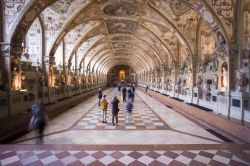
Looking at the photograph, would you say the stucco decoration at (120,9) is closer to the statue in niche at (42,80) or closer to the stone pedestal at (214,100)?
the statue in niche at (42,80)

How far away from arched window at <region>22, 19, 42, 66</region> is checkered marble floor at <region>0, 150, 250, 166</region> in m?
10.1

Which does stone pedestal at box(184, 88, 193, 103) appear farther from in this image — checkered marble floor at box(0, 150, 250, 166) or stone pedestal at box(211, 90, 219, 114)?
checkered marble floor at box(0, 150, 250, 166)

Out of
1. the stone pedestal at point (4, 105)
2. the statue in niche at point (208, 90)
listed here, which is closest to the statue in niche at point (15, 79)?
the stone pedestal at point (4, 105)

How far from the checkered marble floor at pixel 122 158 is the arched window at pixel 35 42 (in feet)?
33.0

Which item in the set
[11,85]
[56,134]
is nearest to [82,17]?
[11,85]

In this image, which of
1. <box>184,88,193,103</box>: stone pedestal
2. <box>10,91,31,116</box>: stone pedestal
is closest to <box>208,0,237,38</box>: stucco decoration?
<box>184,88,193,103</box>: stone pedestal

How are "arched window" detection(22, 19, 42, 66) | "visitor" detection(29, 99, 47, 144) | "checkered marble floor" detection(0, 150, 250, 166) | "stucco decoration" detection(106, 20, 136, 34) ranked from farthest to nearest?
"stucco decoration" detection(106, 20, 136, 34), "arched window" detection(22, 19, 42, 66), "visitor" detection(29, 99, 47, 144), "checkered marble floor" detection(0, 150, 250, 166)

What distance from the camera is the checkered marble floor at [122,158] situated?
17.3ft

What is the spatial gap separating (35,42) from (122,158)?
12.5 metres

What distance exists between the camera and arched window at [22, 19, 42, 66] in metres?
14.7

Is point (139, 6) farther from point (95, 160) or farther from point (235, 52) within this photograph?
point (95, 160)

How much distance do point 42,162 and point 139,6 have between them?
495 inches

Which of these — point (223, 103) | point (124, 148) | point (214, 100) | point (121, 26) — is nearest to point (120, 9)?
point (121, 26)

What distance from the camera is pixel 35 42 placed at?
587 inches
